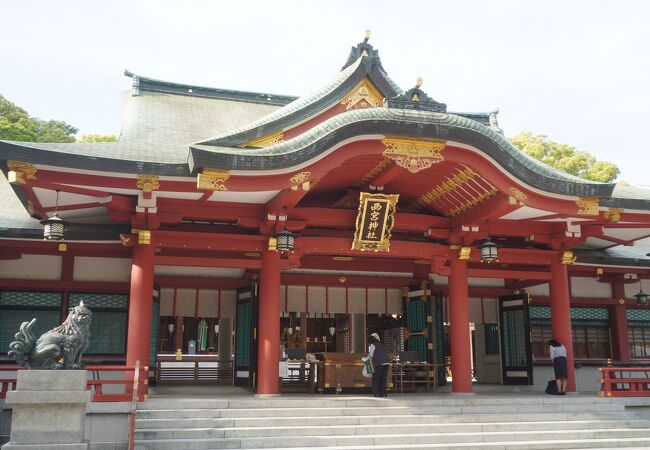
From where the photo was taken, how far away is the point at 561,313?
1464cm

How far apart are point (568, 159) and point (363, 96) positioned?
26.1m

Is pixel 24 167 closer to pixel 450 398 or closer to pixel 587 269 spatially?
pixel 450 398

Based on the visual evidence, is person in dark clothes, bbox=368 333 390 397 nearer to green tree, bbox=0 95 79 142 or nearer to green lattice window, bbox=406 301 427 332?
green lattice window, bbox=406 301 427 332

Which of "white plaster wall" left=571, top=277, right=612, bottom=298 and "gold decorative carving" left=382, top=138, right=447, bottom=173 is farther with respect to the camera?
"white plaster wall" left=571, top=277, right=612, bottom=298

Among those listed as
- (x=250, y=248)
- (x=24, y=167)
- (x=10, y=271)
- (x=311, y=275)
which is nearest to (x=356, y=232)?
(x=250, y=248)

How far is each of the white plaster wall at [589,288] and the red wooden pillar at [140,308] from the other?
1150cm

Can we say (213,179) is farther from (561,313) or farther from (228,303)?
(561,313)

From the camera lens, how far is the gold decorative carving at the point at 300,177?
11500 mm

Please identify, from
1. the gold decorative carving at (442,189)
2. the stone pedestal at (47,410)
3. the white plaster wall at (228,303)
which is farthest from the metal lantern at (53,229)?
the gold decorative carving at (442,189)

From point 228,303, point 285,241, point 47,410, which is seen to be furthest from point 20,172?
point 228,303

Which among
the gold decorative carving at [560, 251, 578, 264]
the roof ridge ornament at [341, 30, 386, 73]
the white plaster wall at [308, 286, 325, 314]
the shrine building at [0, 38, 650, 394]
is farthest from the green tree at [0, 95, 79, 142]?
the gold decorative carving at [560, 251, 578, 264]

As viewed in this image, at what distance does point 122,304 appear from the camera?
14.1 m

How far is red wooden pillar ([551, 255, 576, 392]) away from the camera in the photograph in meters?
14.5

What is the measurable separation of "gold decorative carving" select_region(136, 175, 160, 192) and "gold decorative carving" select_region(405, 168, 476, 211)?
5786mm
